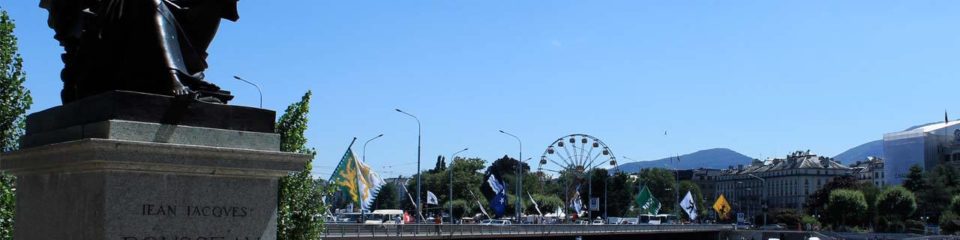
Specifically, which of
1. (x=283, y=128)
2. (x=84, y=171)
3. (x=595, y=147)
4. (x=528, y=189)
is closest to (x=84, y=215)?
(x=84, y=171)

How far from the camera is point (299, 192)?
2398 cm

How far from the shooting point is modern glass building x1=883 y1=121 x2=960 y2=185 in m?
153

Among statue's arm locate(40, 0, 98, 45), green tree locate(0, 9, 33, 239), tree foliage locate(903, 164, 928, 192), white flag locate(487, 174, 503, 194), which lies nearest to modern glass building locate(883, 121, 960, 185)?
tree foliage locate(903, 164, 928, 192)

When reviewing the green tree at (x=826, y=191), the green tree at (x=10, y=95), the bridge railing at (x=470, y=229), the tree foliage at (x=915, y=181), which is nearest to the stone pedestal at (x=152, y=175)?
the green tree at (x=10, y=95)

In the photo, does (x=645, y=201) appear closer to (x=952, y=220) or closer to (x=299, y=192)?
(x=952, y=220)

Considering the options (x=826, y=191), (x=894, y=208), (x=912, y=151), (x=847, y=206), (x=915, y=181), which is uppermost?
(x=912, y=151)

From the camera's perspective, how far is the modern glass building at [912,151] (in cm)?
15338

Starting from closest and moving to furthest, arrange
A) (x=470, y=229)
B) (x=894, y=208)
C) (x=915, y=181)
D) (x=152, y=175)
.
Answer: (x=152, y=175)
(x=470, y=229)
(x=894, y=208)
(x=915, y=181)

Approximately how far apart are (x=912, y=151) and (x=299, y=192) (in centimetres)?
14502

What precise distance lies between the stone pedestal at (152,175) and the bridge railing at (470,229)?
38.2 m

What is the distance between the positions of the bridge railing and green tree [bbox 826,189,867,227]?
2702 cm

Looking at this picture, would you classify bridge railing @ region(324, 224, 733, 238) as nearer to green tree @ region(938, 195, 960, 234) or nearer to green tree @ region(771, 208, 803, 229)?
green tree @ region(938, 195, 960, 234)

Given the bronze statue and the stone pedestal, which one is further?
the bronze statue

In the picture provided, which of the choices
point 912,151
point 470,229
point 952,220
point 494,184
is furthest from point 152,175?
point 912,151
